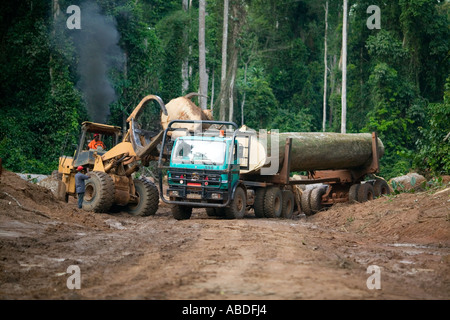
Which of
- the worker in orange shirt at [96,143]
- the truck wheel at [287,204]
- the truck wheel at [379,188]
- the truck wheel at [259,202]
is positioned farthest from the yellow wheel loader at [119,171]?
the truck wheel at [379,188]

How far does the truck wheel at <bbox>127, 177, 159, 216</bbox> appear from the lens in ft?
65.9

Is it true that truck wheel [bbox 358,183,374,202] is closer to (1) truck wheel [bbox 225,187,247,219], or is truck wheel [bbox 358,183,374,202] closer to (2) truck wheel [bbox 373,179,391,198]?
(2) truck wheel [bbox 373,179,391,198]

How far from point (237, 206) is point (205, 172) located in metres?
1.60

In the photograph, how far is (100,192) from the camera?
1905 cm

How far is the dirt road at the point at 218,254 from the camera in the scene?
26.0ft

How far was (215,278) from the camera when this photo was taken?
834 cm

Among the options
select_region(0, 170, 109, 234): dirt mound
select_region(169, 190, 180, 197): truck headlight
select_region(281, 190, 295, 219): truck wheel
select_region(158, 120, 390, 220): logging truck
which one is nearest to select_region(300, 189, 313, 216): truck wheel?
select_region(158, 120, 390, 220): logging truck

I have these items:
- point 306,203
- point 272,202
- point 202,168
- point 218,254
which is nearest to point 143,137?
point 202,168

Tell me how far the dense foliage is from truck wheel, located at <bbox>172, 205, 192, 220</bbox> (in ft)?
30.4

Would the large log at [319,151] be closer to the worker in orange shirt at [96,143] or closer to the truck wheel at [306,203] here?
the truck wheel at [306,203]

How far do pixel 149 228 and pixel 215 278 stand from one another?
7888 mm
